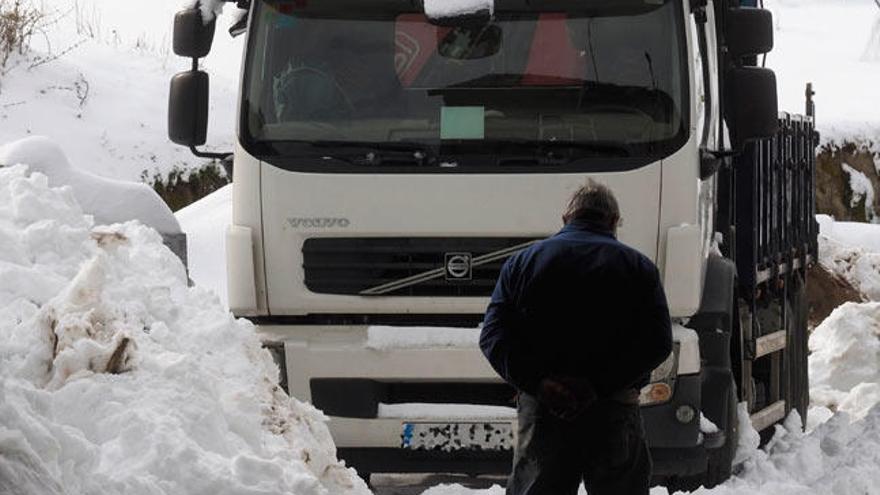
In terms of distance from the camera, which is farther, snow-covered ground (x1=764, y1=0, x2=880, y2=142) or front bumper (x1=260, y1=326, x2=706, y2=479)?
snow-covered ground (x1=764, y1=0, x2=880, y2=142)

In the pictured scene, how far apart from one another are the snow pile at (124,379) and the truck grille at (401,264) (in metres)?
0.92

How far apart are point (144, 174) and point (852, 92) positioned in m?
31.7

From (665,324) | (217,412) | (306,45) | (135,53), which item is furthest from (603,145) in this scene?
(135,53)

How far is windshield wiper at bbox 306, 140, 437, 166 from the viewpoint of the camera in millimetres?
8797

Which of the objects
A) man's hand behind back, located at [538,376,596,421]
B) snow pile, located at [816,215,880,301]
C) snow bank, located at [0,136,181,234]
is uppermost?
man's hand behind back, located at [538,376,596,421]

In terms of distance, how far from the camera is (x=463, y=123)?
881cm

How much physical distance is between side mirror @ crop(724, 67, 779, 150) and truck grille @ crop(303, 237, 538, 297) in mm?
1215

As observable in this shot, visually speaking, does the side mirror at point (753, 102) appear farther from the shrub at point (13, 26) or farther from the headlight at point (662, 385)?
the shrub at point (13, 26)

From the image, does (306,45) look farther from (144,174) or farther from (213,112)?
(213,112)

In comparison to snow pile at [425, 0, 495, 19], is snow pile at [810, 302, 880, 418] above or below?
below

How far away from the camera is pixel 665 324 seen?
6613 millimetres

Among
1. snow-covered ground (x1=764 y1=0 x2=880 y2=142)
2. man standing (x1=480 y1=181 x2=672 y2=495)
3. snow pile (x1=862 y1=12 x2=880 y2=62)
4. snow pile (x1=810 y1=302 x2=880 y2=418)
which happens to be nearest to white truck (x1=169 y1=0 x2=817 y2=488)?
man standing (x1=480 y1=181 x2=672 y2=495)

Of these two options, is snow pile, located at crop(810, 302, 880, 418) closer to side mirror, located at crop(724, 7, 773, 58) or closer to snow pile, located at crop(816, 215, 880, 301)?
snow pile, located at crop(816, 215, 880, 301)

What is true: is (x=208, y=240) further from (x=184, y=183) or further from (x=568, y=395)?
(x=568, y=395)
